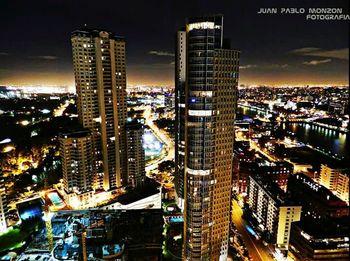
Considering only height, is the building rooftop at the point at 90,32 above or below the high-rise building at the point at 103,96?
above

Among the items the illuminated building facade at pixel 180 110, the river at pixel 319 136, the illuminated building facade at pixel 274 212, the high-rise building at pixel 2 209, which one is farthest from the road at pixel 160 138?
the river at pixel 319 136

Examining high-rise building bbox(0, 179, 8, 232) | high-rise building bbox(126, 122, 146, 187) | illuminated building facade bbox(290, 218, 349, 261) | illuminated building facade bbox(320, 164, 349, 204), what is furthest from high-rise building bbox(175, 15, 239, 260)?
illuminated building facade bbox(320, 164, 349, 204)

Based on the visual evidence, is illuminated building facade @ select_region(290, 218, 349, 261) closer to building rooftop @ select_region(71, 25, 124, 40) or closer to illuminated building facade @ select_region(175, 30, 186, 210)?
illuminated building facade @ select_region(175, 30, 186, 210)

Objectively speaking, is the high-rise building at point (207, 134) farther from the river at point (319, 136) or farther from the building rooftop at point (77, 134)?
the river at point (319, 136)

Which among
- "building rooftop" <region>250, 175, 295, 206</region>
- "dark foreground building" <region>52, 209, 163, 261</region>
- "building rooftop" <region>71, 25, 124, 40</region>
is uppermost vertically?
"building rooftop" <region>71, 25, 124, 40</region>

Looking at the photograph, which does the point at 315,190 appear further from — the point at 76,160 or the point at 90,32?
the point at 90,32

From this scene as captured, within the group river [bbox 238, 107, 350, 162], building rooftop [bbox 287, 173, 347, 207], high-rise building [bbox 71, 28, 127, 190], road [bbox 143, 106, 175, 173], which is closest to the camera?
building rooftop [bbox 287, 173, 347, 207]

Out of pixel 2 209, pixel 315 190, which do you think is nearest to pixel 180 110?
pixel 315 190
